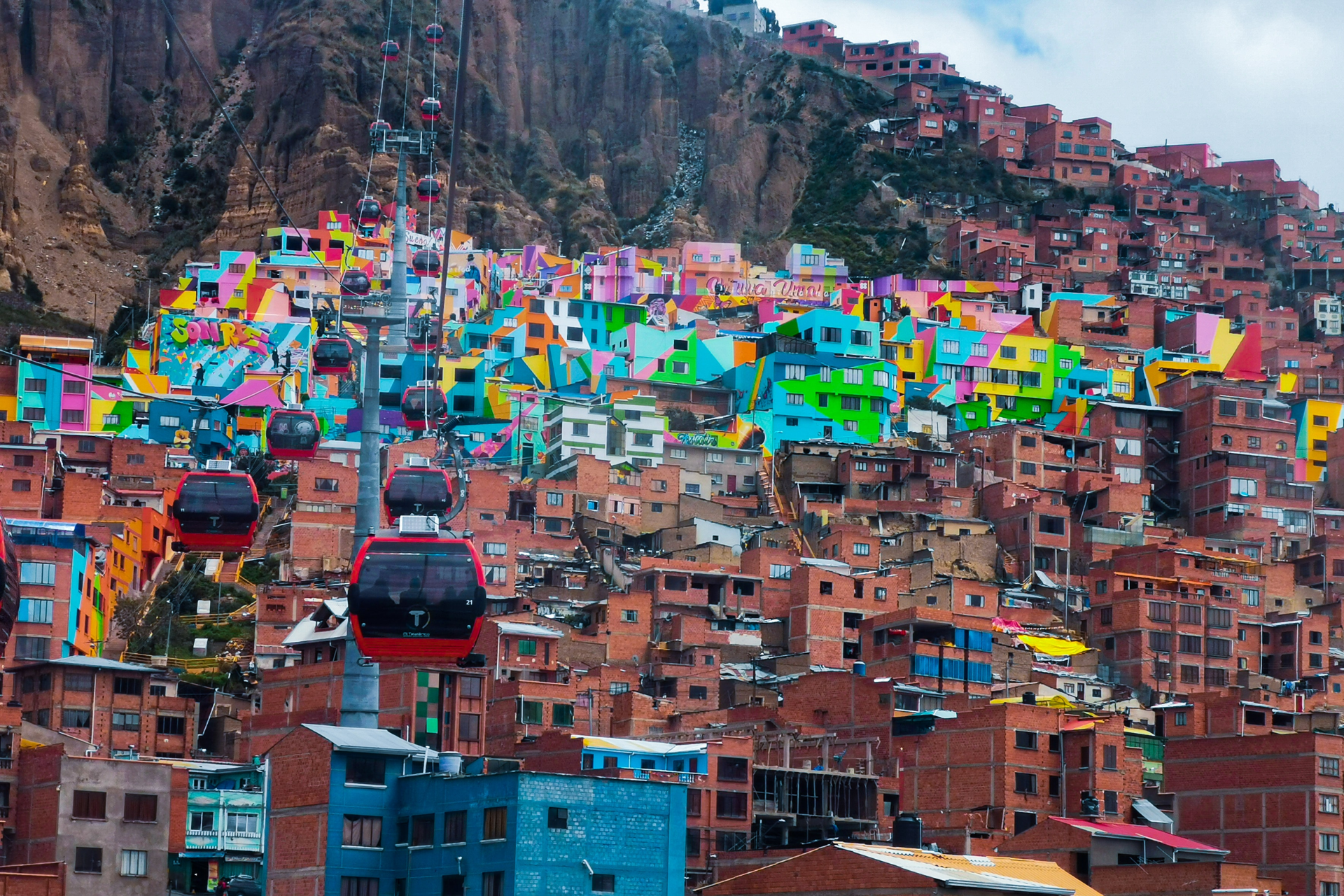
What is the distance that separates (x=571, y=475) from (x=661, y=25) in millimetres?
76072

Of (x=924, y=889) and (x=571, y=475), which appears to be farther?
(x=571, y=475)

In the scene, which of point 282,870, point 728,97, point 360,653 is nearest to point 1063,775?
point 282,870

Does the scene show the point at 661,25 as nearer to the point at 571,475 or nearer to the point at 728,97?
the point at 728,97

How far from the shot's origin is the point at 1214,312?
12338 centimetres

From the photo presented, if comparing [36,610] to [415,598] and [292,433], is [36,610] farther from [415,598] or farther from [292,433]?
[415,598]

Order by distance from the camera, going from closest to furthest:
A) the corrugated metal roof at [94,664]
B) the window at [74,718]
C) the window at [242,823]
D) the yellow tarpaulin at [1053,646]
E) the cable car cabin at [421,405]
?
the cable car cabin at [421,405] < the window at [242,823] < the window at [74,718] < the corrugated metal roof at [94,664] < the yellow tarpaulin at [1053,646]

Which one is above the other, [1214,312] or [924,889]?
[1214,312]

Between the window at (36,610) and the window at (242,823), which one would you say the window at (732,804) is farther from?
the window at (36,610)

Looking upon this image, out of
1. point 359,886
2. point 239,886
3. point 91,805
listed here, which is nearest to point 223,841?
point 91,805

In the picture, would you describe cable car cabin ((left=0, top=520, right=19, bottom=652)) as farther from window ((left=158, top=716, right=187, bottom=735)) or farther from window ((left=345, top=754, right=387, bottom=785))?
window ((left=158, top=716, right=187, bottom=735))

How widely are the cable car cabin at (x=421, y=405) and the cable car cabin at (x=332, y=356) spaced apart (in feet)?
4.76

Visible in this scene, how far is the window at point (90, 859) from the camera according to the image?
4900 cm

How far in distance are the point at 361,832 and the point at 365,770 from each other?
4.11ft

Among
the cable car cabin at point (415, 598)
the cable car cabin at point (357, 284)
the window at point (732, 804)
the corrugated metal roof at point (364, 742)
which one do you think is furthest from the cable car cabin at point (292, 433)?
the cable car cabin at point (415, 598)
